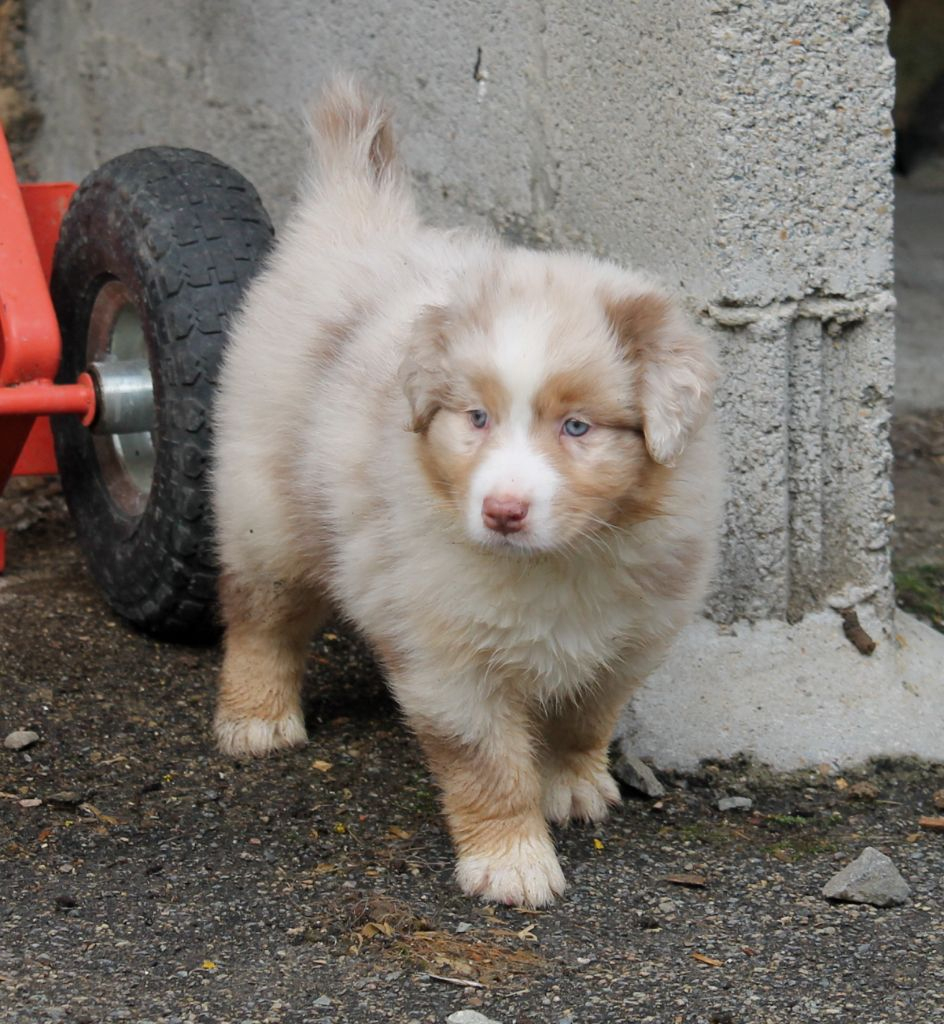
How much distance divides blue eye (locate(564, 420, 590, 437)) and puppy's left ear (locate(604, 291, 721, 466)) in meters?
0.11

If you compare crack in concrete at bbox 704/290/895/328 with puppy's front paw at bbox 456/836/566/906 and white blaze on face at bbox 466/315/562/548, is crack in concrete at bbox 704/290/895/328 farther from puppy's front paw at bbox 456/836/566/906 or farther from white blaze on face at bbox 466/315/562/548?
puppy's front paw at bbox 456/836/566/906

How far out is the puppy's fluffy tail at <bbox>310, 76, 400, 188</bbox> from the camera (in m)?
3.72

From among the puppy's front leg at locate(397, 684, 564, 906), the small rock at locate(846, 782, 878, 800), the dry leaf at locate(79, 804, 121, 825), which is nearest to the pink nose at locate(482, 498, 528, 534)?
the puppy's front leg at locate(397, 684, 564, 906)

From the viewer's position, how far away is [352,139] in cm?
371

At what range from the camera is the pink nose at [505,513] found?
2.68 metres

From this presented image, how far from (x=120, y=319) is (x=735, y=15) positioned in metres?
1.87

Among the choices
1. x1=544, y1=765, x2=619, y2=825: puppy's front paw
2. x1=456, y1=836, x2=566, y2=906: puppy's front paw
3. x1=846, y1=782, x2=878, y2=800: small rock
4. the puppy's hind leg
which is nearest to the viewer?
x1=456, y1=836, x2=566, y2=906: puppy's front paw

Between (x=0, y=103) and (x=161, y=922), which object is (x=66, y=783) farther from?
(x=0, y=103)

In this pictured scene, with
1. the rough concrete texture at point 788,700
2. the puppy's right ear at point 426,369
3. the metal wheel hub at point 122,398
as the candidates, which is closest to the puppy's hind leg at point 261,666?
the metal wheel hub at point 122,398

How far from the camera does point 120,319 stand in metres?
4.41

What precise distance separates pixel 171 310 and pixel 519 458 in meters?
1.53

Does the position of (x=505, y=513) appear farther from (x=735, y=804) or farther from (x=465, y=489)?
(x=735, y=804)

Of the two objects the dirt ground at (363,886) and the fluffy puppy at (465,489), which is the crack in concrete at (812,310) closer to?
the fluffy puppy at (465,489)

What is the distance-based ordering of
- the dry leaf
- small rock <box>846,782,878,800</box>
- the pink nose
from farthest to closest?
small rock <box>846,782,878,800</box> < the dry leaf < the pink nose
